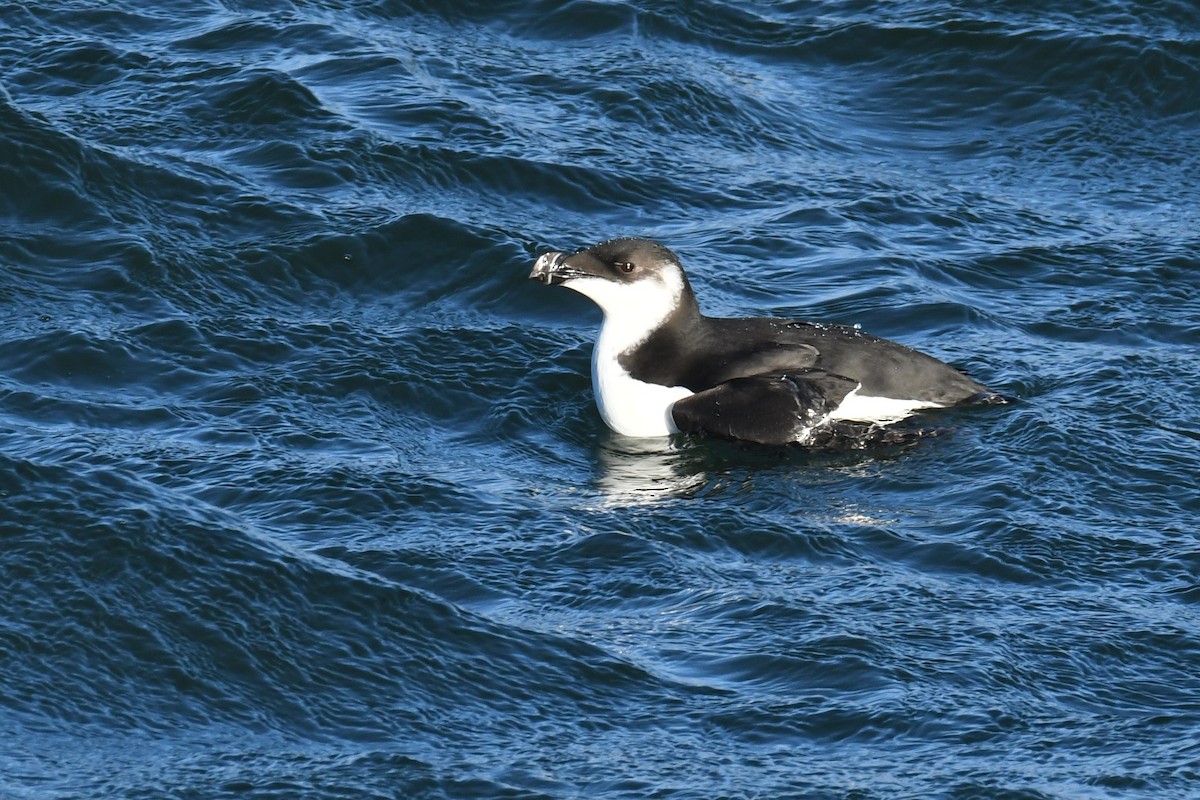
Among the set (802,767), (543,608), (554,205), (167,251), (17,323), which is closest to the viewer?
(802,767)

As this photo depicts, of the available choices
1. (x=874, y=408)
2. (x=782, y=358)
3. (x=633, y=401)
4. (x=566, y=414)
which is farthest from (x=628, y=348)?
(x=874, y=408)

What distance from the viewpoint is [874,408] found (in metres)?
10.7

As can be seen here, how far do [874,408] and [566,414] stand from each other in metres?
1.86

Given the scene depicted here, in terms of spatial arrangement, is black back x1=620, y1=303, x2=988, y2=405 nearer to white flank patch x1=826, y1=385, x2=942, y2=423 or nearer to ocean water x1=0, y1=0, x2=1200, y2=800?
white flank patch x1=826, y1=385, x2=942, y2=423

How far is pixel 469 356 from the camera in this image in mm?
11836

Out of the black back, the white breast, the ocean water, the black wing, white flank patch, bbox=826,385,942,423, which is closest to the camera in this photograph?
the ocean water

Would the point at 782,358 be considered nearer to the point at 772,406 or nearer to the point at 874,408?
the point at 772,406

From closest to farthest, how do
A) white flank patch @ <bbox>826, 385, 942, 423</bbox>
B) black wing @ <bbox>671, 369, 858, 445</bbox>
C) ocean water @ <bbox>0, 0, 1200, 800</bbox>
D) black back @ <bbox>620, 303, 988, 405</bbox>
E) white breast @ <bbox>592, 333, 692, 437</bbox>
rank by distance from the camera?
1. ocean water @ <bbox>0, 0, 1200, 800</bbox>
2. black wing @ <bbox>671, 369, 858, 445</bbox>
3. white flank patch @ <bbox>826, 385, 942, 423</bbox>
4. black back @ <bbox>620, 303, 988, 405</bbox>
5. white breast @ <bbox>592, 333, 692, 437</bbox>

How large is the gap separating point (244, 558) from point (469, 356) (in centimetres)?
317

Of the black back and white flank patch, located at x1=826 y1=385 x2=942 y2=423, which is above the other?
the black back

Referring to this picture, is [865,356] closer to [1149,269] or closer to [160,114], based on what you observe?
[1149,269]

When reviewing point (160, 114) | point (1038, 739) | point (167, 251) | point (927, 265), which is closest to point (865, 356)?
point (927, 265)

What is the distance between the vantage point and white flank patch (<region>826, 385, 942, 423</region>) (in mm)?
10594

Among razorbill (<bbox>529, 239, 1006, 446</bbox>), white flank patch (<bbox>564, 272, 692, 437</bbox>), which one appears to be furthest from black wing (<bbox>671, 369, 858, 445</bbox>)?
white flank patch (<bbox>564, 272, 692, 437</bbox>)
